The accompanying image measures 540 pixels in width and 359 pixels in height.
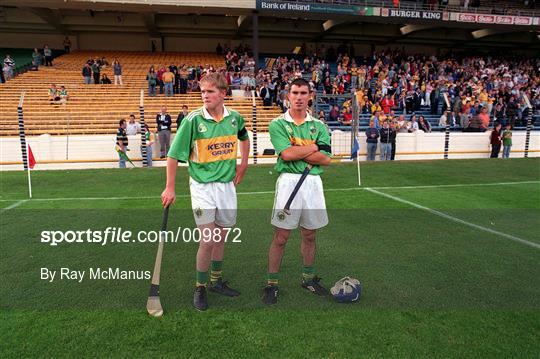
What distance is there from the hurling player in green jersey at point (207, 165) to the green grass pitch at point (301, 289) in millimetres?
698

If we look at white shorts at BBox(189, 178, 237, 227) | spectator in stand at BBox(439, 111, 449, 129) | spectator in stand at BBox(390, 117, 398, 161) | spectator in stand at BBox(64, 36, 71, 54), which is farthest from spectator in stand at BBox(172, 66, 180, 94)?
white shorts at BBox(189, 178, 237, 227)

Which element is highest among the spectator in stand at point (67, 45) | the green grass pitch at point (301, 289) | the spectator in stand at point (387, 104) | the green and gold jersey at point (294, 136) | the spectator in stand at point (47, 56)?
the spectator in stand at point (67, 45)

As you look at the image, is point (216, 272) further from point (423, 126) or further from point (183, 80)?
point (183, 80)

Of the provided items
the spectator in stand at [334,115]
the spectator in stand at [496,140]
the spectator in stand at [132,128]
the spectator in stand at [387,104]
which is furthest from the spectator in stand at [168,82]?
the spectator in stand at [496,140]

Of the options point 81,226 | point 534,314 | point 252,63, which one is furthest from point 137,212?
point 252,63

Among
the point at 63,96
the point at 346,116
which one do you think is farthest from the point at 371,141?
the point at 63,96

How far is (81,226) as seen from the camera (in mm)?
7000

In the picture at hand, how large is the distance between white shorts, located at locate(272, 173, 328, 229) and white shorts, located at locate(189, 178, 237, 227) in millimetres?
455

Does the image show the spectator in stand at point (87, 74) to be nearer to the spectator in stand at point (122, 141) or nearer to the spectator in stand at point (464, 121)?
the spectator in stand at point (122, 141)

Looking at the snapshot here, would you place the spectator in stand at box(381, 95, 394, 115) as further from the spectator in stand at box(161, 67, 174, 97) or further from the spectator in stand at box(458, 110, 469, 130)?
the spectator in stand at box(161, 67, 174, 97)

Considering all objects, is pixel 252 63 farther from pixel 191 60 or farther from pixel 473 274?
pixel 473 274

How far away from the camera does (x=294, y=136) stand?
411cm

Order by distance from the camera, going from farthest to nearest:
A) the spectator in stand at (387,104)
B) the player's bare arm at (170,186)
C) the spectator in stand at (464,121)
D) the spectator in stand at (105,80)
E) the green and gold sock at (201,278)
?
the spectator in stand at (105,80)
the spectator in stand at (387,104)
the spectator in stand at (464,121)
the green and gold sock at (201,278)
the player's bare arm at (170,186)

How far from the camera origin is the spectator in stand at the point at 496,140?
58.4 feet
